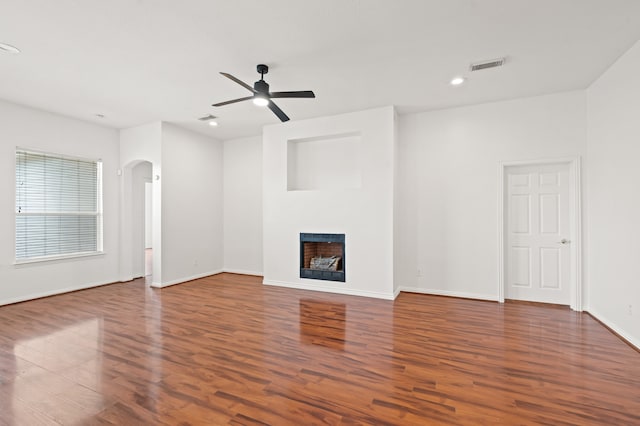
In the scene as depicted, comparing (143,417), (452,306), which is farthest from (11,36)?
(452,306)

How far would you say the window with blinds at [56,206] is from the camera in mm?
4566

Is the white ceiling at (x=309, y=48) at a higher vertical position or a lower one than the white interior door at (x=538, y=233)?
higher

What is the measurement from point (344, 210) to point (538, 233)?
2.85 meters

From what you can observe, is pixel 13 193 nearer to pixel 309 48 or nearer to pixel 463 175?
pixel 309 48

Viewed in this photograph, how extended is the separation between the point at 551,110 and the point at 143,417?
5595mm

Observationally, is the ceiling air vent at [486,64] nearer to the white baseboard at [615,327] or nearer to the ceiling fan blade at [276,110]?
the ceiling fan blade at [276,110]

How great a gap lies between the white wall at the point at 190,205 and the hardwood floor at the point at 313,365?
1.59 m

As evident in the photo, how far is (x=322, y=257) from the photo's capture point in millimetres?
5324

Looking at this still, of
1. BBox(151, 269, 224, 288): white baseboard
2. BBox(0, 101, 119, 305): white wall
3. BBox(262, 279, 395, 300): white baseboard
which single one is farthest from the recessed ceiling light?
BBox(262, 279, 395, 300): white baseboard

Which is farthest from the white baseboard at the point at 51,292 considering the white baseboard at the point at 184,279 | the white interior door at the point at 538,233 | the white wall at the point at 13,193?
the white interior door at the point at 538,233

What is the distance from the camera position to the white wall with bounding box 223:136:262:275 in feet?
21.0

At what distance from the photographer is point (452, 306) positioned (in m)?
4.17

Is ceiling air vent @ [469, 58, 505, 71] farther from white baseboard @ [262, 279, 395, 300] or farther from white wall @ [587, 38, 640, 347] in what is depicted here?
white baseboard @ [262, 279, 395, 300]

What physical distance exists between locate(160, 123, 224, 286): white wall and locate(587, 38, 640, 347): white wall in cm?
639
